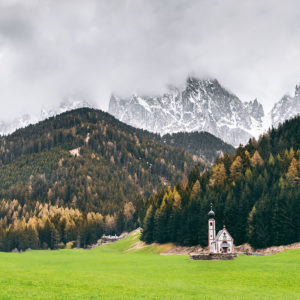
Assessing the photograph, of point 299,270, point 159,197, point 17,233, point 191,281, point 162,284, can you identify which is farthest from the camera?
point 17,233

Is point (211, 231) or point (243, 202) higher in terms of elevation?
point (243, 202)

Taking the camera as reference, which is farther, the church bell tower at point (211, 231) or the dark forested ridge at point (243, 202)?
the church bell tower at point (211, 231)

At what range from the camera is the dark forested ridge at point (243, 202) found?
8362 centimetres

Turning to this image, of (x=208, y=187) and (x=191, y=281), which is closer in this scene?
(x=191, y=281)

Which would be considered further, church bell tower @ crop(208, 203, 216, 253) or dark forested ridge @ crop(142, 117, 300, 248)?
church bell tower @ crop(208, 203, 216, 253)

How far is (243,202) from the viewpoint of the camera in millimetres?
94375

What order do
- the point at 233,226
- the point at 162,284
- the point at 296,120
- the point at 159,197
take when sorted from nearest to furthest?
the point at 162,284 → the point at 233,226 → the point at 159,197 → the point at 296,120

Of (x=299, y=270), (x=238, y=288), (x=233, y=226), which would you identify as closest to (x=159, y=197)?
(x=233, y=226)

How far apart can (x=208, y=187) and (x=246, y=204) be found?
17685mm

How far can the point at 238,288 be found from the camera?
35.0 m

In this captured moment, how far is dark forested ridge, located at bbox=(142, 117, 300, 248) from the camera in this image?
83625mm

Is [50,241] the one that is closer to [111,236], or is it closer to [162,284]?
[111,236]

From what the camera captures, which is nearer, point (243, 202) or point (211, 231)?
point (211, 231)

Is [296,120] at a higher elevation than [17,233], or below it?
higher
